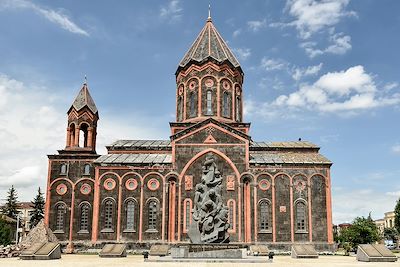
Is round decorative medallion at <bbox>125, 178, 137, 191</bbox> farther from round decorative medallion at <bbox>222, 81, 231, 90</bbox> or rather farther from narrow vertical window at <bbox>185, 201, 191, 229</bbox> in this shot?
round decorative medallion at <bbox>222, 81, 231, 90</bbox>

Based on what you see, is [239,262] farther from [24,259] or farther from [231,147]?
[231,147]

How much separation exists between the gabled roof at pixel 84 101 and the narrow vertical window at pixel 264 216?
19.0 m

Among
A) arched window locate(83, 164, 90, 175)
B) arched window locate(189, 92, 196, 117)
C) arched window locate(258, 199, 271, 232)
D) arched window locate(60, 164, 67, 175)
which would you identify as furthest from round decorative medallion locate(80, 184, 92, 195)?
arched window locate(258, 199, 271, 232)

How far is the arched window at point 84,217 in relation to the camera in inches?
1432

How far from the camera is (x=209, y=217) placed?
23469 mm

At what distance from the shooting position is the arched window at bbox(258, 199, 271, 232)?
35.2m

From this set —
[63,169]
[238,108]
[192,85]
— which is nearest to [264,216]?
[238,108]

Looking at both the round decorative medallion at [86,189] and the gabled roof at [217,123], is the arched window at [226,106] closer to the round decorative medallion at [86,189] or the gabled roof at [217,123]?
the gabled roof at [217,123]

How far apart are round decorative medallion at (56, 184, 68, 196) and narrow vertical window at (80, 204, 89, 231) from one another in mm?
2296

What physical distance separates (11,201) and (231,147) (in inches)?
2219

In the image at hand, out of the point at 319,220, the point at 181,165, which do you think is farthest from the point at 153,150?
the point at 319,220

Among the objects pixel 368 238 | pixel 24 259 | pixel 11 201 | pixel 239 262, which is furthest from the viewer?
pixel 11 201

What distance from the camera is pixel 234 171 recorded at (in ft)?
119

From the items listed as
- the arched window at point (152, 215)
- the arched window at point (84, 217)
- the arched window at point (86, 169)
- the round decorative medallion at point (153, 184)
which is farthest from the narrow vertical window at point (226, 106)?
the arched window at point (84, 217)
